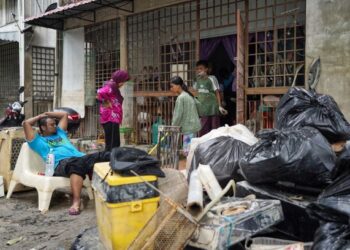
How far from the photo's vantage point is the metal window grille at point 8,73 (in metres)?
15.2

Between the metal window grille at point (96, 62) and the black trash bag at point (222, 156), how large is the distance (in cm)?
634

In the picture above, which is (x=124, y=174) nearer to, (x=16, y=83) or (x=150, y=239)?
(x=150, y=239)

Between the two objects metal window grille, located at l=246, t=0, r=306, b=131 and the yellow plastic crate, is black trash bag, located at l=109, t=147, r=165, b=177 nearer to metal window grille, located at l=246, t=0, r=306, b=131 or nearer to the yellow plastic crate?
the yellow plastic crate

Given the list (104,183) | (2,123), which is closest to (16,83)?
(2,123)

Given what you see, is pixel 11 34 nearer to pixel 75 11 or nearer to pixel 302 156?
pixel 75 11

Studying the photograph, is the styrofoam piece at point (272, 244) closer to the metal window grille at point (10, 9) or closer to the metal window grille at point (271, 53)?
the metal window grille at point (271, 53)

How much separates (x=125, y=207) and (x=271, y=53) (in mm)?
4789

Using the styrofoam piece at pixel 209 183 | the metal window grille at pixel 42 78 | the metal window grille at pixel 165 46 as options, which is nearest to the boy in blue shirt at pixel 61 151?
the styrofoam piece at pixel 209 183

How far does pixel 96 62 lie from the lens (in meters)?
10.6

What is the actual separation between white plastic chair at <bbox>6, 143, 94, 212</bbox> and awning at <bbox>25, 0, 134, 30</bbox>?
175 inches

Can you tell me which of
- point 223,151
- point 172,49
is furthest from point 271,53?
point 223,151

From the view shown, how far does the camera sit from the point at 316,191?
9.97 ft

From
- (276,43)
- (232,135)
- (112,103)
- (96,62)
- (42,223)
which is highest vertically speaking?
(96,62)

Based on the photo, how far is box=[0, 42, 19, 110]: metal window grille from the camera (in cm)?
1519
